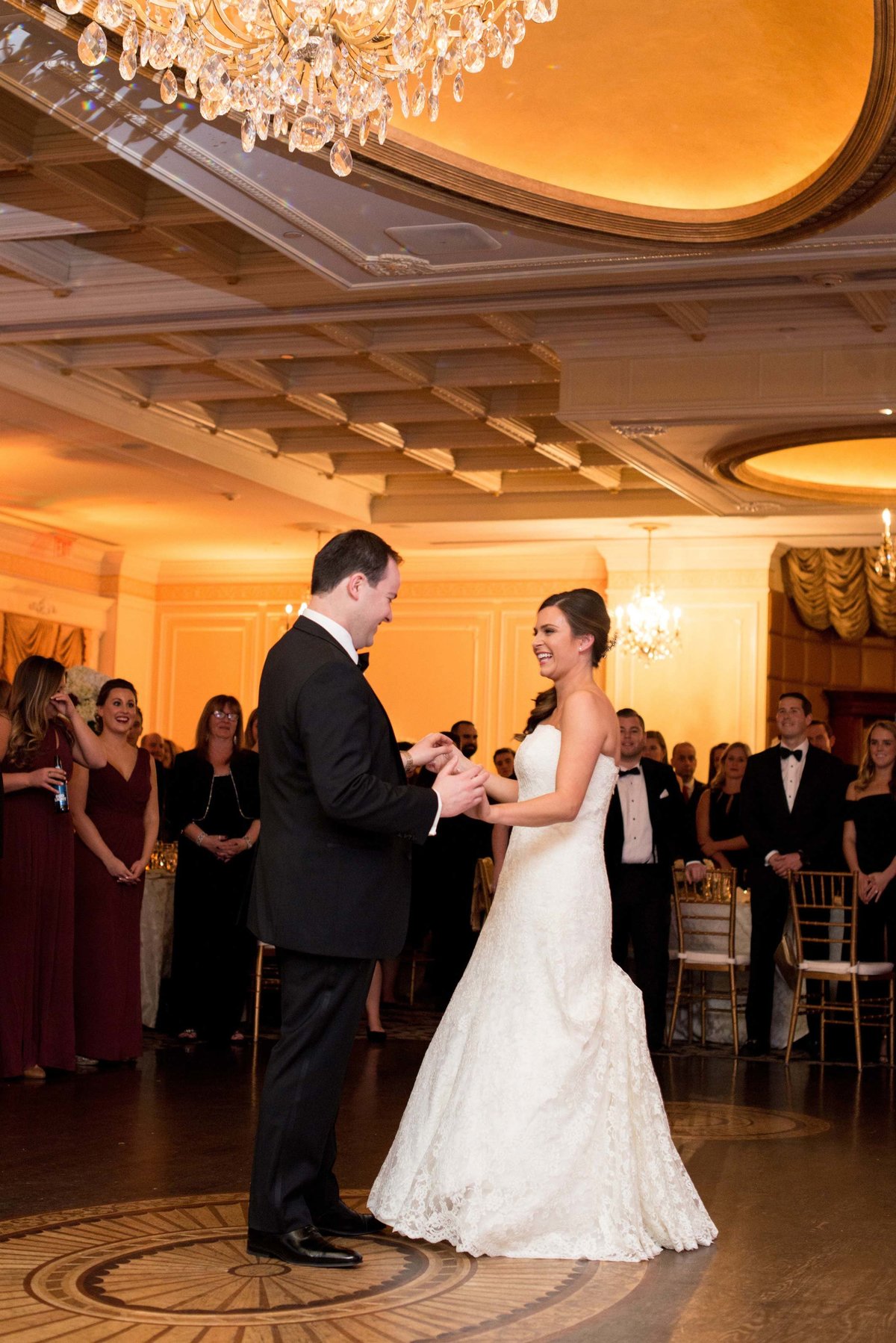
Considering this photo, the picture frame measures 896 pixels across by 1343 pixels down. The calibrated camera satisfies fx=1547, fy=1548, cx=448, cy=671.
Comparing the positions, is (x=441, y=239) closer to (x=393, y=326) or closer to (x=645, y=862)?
(x=393, y=326)

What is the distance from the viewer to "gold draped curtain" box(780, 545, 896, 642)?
1362cm

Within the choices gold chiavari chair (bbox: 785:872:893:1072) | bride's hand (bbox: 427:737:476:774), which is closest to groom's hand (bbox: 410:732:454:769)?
bride's hand (bbox: 427:737:476:774)

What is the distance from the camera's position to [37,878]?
625cm

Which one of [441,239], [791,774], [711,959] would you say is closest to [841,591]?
[791,774]

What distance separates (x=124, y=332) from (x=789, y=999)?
205 inches

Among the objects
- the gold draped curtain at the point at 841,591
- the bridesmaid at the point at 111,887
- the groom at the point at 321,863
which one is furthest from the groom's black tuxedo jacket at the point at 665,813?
the gold draped curtain at the point at 841,591

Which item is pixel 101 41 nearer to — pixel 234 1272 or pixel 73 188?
pixel 73 188

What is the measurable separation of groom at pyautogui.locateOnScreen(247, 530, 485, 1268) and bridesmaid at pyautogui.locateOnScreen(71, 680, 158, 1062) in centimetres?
329

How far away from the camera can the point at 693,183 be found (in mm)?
6984

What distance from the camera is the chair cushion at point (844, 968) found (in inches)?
305

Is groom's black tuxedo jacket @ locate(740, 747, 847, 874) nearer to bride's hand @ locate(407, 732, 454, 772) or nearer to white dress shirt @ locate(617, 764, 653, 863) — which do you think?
white dress shirt @ locate(617, 764, 653, 863)

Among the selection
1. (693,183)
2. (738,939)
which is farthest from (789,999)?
(693,183)

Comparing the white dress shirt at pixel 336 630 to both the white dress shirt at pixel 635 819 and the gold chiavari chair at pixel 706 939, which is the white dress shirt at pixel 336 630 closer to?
the white dress shirt at pixel 635 819

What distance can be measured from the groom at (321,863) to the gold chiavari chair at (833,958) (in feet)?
14.8
